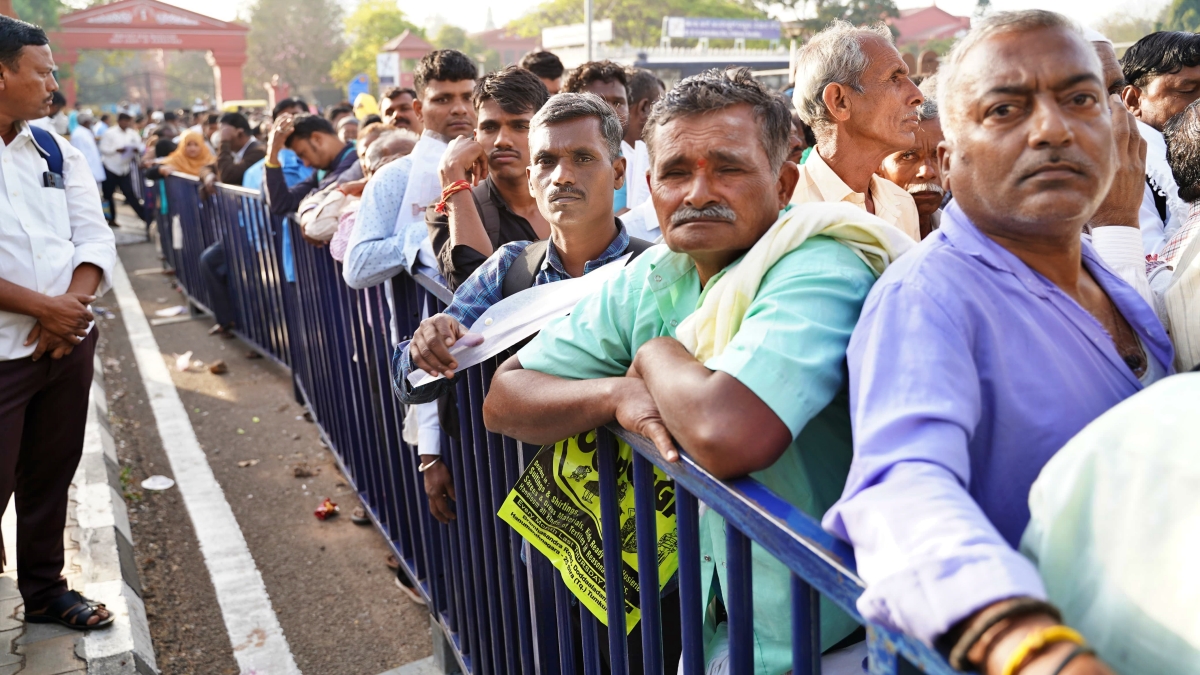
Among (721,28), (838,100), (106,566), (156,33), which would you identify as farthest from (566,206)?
(721,28)

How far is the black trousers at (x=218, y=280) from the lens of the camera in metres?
8.59

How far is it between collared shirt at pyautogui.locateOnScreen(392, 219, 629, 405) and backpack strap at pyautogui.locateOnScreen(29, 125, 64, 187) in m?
1.89

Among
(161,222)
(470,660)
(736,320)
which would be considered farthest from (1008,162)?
(161,222)

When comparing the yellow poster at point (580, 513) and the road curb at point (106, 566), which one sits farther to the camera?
the road curb at point (106, 566)

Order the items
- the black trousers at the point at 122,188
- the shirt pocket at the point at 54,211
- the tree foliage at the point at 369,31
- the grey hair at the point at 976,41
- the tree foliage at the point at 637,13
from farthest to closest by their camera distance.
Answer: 1. the tree foliage at the point at 637,13
2. the tree foliage at the point at 369,31
3. the black trousers at the point at 122,188
4. the shirt pocket at the point at 54,211
5. the grey hair at the point at 976,41

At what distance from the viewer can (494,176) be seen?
334cm

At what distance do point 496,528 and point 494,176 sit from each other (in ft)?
4.52

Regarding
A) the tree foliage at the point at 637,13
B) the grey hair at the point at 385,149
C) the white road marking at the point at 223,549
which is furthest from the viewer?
the tree foliage at the point at 637,13

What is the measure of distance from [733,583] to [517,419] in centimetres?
70

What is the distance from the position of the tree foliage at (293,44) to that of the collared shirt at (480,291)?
72.9 meters

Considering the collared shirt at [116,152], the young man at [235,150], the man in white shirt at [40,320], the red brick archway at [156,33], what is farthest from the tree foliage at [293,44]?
the man in white shirt at [40,320]

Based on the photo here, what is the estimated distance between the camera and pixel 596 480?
6.62 ft

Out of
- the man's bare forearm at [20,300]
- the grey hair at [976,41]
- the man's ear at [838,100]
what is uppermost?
the grey hair at [976,41]

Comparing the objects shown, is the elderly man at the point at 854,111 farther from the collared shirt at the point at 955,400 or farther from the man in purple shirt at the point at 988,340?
the collared shirt at the point at 955,400
